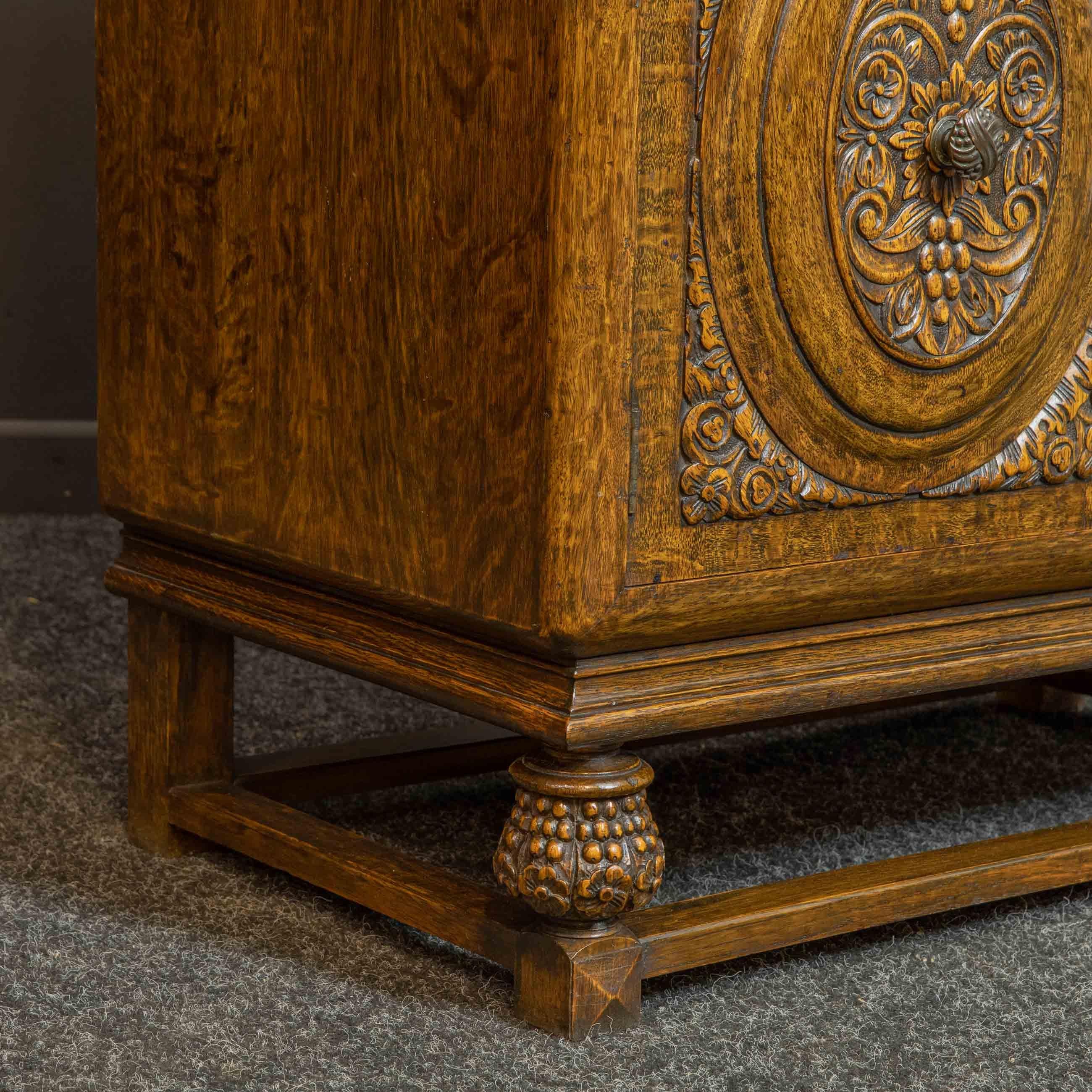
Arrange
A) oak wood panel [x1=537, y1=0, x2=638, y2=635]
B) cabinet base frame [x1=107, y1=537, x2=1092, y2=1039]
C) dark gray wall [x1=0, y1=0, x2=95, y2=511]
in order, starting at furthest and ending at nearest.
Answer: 1. dark gray wall [x1=0, y1=0, x2=95, y2=511]
2. cabinet base frame [x1=107, y1=537, x2=1092, y2=1039]
3. oak wood panel [x1=537, y1=0, x2=638, y2=635]

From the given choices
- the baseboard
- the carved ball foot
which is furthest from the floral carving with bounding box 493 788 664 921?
the baseboard

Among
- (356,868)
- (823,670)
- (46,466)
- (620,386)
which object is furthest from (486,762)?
(46,466)

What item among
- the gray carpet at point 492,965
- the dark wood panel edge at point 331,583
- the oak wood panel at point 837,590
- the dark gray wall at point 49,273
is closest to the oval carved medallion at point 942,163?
the oak wood panel at point 837,590

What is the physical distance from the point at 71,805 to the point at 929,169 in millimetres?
735

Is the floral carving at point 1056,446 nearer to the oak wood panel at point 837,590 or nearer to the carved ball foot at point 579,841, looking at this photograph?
the oak wood panel at point 837,590

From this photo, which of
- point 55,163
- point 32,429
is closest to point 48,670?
point 32,429

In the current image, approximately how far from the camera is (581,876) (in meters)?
0.92

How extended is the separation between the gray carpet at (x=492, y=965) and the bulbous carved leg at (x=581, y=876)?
0.02 meters

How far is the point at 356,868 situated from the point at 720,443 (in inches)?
13.1

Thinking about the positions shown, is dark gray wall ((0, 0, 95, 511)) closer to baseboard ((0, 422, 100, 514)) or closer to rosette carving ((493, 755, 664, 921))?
baseboard ((0, 422, 100, 514))

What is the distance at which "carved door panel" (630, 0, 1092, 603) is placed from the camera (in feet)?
2.97

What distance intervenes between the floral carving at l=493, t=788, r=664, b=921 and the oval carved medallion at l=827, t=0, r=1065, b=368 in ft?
0.94

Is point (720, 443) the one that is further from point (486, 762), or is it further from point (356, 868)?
point (486, 762)

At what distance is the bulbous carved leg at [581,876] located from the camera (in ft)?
3.03
